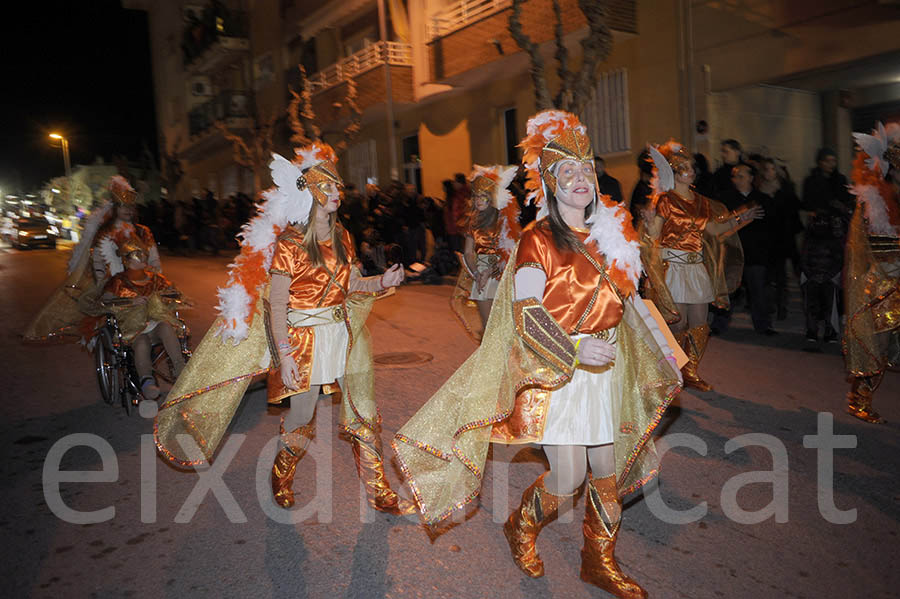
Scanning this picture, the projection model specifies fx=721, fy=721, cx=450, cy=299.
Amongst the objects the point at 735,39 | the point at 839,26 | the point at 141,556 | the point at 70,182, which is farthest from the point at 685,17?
the point at 70,182

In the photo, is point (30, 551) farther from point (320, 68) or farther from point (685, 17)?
point (320, 68)

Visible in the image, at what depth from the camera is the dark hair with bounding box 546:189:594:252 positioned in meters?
3.19

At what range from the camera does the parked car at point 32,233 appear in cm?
4000

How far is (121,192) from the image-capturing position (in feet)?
22.4

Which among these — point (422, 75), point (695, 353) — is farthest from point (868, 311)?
point (422, 75)

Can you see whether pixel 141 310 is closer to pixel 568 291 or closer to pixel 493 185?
pixel 493 185

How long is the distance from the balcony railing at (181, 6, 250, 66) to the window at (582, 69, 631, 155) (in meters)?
24.5

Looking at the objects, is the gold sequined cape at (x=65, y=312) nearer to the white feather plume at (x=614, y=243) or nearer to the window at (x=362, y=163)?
the white feather plume at (x=614, y=243)

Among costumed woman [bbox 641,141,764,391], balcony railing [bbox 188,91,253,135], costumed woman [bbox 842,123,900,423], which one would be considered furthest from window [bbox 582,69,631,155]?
balcony railing [bbox 188,91,253,135]

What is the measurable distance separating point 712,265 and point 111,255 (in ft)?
19.3

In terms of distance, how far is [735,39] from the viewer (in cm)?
1327

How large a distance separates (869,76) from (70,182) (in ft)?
216

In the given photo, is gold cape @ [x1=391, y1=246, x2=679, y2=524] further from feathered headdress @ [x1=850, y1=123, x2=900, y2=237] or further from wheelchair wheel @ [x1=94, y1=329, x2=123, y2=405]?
wheelchair wheel @ [x1=94, y1=329, x2=123, y2=405]

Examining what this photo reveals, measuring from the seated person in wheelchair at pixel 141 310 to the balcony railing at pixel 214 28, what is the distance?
104ft
